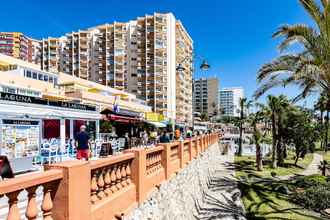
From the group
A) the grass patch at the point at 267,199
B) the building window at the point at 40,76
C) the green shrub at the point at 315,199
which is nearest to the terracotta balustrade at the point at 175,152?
the grass patch at the point at 267,199

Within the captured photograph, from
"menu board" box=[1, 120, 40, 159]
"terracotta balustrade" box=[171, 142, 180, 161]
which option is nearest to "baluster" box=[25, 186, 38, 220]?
"terracotta balustrade" box=[171, 142, 180, 161]

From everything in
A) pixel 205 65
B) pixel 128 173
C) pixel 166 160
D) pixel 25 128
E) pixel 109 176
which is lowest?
pixel 166 160

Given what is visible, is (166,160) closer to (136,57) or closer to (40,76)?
(40,76)

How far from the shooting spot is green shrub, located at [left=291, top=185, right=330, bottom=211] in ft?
56.0

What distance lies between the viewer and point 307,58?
12141 mm

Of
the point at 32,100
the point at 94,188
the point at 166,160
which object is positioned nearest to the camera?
the point at 94,188

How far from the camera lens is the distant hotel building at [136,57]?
83.3 meters

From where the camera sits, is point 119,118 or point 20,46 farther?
point 20,46

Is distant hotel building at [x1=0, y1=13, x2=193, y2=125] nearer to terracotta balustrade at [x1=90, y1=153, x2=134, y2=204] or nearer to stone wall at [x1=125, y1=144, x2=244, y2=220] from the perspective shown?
stone wall at [x1=125, y1=144, x2=244, y2=220]

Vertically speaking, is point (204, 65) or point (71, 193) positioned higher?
point (204, 65)

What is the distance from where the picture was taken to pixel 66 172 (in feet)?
12.5

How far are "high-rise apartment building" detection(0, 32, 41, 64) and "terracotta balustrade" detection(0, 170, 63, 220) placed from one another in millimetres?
114871

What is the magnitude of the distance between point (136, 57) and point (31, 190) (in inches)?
3391

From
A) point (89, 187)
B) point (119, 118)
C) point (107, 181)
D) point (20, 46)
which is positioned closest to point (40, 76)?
point (119, 118)
